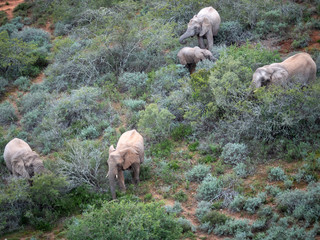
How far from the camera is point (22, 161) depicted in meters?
11.3

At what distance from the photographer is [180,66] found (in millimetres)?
15562

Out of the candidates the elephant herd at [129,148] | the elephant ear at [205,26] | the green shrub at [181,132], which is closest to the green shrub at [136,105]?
the green shrub at [181,132]

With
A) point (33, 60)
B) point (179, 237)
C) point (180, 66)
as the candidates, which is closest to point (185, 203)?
point (179, 237)

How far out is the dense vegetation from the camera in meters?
9.05

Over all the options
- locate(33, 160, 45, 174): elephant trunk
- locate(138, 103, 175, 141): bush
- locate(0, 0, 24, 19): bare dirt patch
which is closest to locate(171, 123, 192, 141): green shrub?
locate(138, 103, 175, 141): bush

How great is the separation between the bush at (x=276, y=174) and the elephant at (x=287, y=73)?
109 inches

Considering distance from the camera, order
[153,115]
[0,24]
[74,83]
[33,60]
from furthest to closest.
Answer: [0,24], [33,60], [74,83], [153,115]

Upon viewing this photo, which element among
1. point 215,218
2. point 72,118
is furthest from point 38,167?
point 215,218

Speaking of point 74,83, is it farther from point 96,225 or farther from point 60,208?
point 96,225

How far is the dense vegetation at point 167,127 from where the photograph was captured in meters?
9.05

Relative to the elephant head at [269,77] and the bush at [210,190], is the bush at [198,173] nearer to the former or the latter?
the bush at [210,190]

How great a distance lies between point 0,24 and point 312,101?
20.4m

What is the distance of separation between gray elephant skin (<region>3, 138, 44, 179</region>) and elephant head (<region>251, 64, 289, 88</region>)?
6612 millimetres

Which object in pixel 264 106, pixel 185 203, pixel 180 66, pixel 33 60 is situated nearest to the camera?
pixel 185 203
